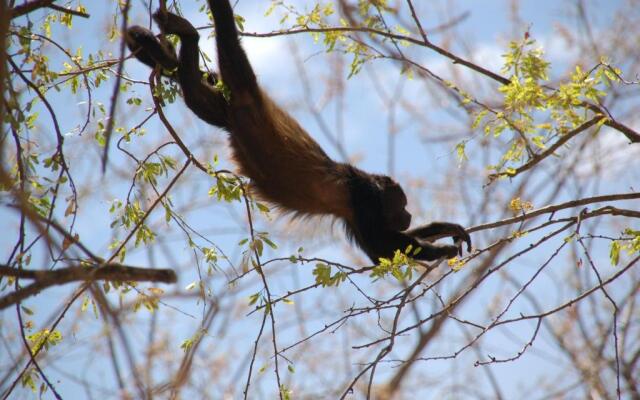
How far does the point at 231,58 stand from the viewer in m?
4.90

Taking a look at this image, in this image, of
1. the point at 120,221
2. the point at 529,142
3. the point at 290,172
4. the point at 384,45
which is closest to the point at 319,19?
the point at 384,45

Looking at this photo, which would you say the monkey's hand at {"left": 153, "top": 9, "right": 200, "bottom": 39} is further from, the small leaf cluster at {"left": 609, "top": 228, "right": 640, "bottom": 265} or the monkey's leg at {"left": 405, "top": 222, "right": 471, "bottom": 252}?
the small leaf cluster at {"left": 609, "top": 228, "right": 640, "bottom": 265}

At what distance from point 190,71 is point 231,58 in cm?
42

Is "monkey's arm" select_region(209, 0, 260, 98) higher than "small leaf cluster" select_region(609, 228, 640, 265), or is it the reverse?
"monkey's arm" select_region(209, 0, 260, 98)

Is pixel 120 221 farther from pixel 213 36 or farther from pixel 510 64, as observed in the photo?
pixel 510 64

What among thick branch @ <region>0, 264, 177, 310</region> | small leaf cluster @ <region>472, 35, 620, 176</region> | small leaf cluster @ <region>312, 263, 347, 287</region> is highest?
small leaf cluster @ <region>472, 35, 620, 176</region>

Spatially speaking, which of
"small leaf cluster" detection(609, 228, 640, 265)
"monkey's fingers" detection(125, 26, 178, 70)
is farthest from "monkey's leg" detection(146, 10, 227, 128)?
"small leaf cluster" detection(609, 228, 640, 265)

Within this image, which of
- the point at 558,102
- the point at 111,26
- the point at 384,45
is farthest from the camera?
the point at 384,45

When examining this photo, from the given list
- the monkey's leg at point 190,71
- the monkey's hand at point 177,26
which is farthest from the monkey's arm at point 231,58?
the monkey's hand at point 177,26

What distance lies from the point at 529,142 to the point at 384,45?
1.48 metres

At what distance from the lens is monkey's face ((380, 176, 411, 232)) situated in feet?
19.5

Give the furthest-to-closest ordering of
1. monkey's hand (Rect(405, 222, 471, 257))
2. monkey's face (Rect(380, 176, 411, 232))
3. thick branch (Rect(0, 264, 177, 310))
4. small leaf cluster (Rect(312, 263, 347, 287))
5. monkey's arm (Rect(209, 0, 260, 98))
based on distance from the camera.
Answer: monkey's face (Rect(380, 176, 411, 232)), monkey's hand (Rect(405, 222, 471, 257)), monkey's arm (Rect(209, 0, 260, 98)), small leaf cluster (Rect(312, 263, 347, 287)), thick branch (Rect(0, 264, 177, 310))

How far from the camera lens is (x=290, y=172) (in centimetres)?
549

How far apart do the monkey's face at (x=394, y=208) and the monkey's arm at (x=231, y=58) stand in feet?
5.08
